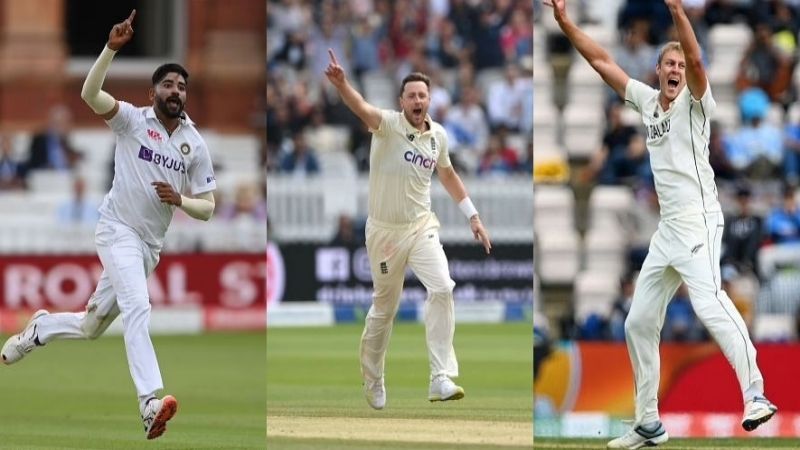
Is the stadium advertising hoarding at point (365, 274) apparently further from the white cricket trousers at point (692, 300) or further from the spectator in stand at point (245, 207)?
the white cricket trousers at point (692, 300)

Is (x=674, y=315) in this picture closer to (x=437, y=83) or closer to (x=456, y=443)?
(x=456, y=443)

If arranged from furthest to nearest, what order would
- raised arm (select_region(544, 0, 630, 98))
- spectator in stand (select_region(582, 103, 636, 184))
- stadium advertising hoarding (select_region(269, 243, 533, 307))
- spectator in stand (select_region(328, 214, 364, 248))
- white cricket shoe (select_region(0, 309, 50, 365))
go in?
1. spectator in stand (select_region(328, 214, 364, 248))
2. stadium advertising hoarding (select_region(269, 243, 533, 307))
3. spectator in stand (select_region(582, 103, 636, 184))
4. white cricket shoe (select_region(0, 309, 50, 365))
5. raised arm (select_region(544, 0, 630, 98))

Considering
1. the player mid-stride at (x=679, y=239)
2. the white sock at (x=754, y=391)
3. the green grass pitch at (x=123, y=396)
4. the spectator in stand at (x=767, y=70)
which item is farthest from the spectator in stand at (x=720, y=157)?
the white sock at (x=754, y=391)

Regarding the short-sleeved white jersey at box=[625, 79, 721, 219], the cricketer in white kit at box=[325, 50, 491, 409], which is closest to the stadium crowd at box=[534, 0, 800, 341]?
the cricketer in white kit at box=[325, 50, 491, 409]

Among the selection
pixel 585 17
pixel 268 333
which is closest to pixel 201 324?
pixel 268 333

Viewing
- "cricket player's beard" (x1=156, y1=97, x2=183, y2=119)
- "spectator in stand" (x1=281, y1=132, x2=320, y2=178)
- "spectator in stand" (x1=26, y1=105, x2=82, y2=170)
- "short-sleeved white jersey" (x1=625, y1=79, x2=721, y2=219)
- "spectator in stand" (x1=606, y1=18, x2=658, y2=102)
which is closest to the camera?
"short-sleeved white jersey" (x1=625, y1=79, x2=721, y2=219)

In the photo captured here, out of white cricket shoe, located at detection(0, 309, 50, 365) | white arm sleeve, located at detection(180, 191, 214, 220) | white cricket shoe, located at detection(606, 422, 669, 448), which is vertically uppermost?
white arm sleeve, located at detection(180, 191, 214, 220)

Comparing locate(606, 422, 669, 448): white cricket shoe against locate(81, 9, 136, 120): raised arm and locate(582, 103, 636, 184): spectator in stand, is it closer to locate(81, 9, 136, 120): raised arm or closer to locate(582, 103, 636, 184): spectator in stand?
locate(81, 9, 136, 120): raised arm
